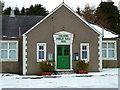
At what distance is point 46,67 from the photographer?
25125 millimetres

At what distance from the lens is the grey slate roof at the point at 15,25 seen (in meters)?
27.9

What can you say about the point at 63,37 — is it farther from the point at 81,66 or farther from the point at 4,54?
the point at 4,54

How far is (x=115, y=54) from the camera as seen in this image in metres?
30.3

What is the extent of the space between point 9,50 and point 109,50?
982 centimetres

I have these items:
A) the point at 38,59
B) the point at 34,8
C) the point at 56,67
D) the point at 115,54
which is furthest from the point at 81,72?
the point at 34,8

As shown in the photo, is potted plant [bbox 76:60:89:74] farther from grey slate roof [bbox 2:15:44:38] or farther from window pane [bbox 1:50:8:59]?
window pane [bbox 1:50:8:59]

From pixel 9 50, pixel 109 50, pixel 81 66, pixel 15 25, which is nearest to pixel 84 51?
pixel 81 66

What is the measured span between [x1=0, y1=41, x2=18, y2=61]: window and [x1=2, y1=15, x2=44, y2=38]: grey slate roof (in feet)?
2.22

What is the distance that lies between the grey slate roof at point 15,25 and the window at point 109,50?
23.9 feet

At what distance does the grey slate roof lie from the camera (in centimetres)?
2788

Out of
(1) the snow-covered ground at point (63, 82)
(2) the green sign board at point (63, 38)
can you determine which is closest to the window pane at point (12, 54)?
(1) the snow-covered ground at point (63, 82)

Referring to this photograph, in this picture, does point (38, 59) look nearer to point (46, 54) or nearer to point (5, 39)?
point (46, 54)

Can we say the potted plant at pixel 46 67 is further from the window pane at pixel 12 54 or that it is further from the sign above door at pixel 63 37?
the window pane at pixel 12 54

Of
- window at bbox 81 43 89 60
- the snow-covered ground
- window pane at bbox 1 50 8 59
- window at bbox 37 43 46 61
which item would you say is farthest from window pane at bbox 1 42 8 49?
window at bbox 81 43 89 60
